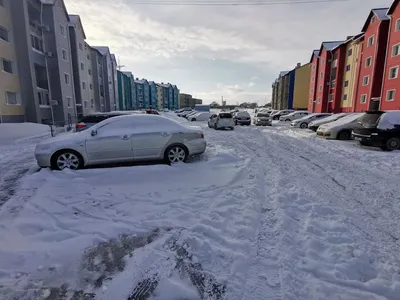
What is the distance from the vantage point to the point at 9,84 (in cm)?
1814

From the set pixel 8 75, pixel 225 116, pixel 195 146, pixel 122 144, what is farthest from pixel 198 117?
pixel 122 144

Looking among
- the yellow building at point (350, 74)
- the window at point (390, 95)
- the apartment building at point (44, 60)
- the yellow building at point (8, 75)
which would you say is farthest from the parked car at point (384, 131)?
the yellow building at point (350, 74)

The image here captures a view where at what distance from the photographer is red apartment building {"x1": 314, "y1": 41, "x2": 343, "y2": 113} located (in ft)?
121

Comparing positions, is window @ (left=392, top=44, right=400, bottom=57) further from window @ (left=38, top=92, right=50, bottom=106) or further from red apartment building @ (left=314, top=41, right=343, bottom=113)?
window @ (left=38, top=92, right=50, bottom=106)

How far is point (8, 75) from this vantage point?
59.2ft

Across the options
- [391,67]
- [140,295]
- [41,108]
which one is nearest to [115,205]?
[140,295]

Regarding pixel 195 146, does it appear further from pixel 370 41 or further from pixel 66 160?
pixel 370 41

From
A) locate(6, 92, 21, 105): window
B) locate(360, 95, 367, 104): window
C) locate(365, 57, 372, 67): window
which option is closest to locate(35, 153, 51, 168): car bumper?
locate(6, 92, 21, 105): window

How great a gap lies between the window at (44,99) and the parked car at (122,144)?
750 inches

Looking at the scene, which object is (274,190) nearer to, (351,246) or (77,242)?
(351,246)

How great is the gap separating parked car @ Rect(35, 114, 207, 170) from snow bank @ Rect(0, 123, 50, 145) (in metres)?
9.14

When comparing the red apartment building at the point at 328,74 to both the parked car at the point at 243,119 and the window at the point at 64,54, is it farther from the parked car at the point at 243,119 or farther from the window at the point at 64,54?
the window at the point at 64,54

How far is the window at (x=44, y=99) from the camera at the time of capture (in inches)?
863

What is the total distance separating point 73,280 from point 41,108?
77.5 feet
